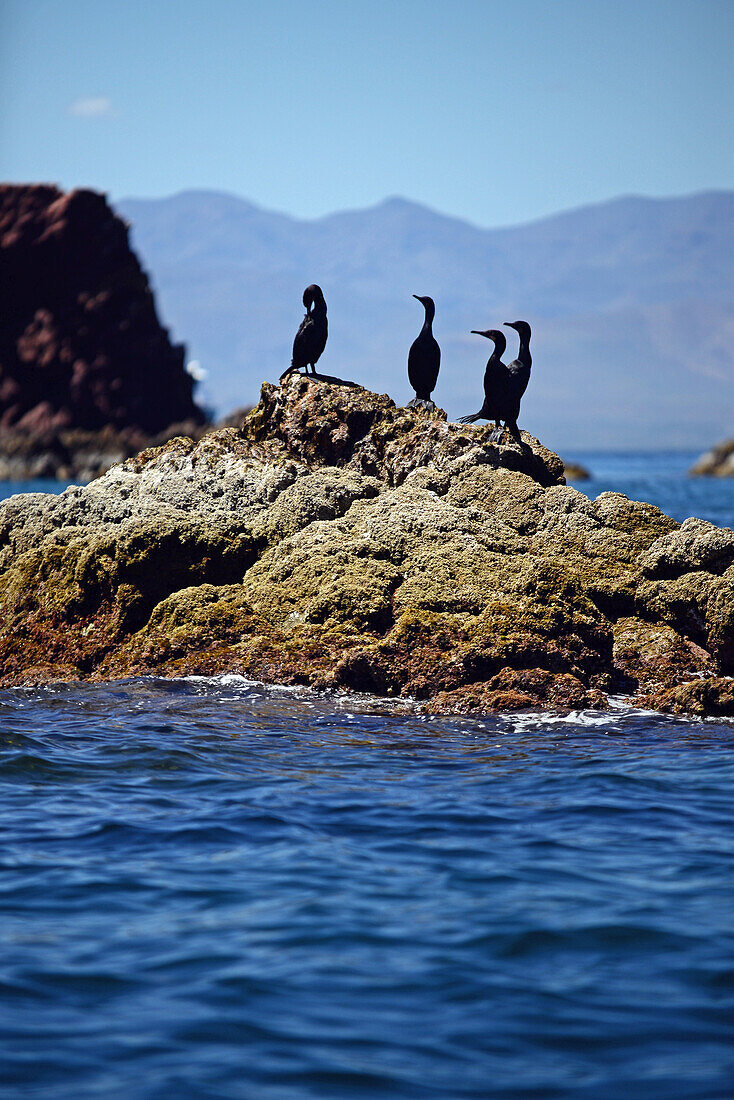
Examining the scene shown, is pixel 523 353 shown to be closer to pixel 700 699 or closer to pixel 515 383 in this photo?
pixel 515 383

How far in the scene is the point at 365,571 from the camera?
9.70 meters

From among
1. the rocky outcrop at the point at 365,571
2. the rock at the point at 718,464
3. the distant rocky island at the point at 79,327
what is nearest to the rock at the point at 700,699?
the rocky outcrop at the point at 365,571

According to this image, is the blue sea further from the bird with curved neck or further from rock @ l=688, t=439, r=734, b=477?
rock @ l=688, t=439, r=734, b=477

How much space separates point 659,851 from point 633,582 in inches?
182

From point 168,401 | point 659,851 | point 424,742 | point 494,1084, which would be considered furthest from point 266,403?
point 168,401

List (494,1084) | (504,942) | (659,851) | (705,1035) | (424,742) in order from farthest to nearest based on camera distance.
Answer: (424,742) < (659,851) < (504,942) < (705,1035) < (494,1084)

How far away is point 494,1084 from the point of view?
12.2 ft

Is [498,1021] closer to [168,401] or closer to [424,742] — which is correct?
[424,742]

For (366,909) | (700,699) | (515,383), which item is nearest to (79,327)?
(515,383)

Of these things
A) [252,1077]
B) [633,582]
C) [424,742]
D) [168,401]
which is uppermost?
[168,401]

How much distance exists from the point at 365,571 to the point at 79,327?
269ft

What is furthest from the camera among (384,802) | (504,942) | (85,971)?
(384,802)

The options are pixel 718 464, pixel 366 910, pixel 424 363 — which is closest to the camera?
pixel 366 910

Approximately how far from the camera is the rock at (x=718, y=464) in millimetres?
81375
